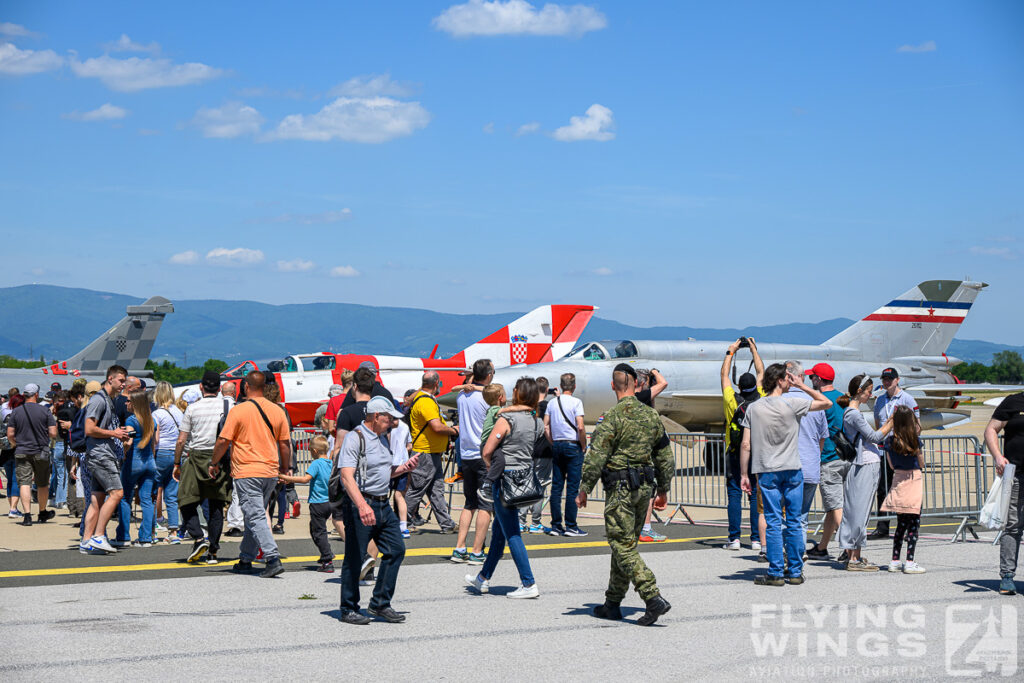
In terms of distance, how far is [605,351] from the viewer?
24.5 metres

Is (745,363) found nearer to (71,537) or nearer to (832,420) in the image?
(832,420)

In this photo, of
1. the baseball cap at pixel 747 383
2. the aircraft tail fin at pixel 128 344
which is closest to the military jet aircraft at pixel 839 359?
the baseball cap at pixel 747 383

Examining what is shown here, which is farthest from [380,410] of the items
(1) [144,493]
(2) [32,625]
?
(1) [144,493]

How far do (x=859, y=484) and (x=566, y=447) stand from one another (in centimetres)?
362

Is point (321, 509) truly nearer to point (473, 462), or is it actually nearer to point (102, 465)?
point (473, 462)

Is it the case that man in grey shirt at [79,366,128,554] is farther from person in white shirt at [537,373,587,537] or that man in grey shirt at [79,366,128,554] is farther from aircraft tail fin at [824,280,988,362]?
aircraft tail fin at [824,280,988,362]

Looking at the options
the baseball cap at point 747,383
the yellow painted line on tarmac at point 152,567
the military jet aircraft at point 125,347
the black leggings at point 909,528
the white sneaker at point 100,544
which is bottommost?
the yellow painted line on tarmac at point 152,567

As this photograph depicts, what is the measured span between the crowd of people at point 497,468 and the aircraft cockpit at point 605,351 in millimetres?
12196

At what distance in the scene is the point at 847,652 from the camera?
6.14 m

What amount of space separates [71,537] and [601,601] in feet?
23.5

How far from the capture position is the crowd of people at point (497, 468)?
7.20m

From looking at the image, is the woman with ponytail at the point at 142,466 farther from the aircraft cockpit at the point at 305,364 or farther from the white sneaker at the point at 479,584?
the aircraft cockpit at the point at 305,364

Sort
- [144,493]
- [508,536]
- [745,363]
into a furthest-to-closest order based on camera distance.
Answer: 1. [745,363]
2. [144,493]
3. [508,536]

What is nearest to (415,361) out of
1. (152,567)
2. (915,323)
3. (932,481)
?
(915,323)
